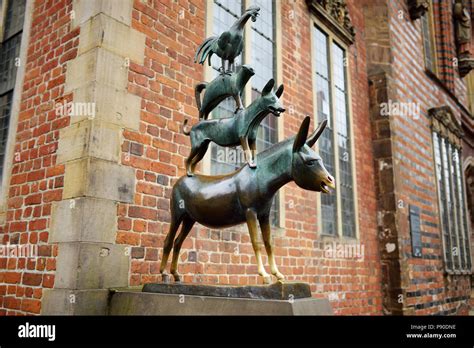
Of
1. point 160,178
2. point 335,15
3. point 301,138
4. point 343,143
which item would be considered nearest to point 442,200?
point 343,143

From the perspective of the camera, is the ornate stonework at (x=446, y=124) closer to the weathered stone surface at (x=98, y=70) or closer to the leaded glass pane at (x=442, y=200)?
the leaded glass pane at (x=442, y=200)

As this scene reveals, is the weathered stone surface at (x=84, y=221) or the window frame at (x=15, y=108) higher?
the window frame at (x=15, y=108)

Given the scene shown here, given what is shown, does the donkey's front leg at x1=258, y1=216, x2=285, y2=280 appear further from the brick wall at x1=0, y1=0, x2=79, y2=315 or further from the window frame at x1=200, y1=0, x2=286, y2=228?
the window frame at x1=200, y1=0, x2=286, y2=228

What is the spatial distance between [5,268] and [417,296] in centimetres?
714

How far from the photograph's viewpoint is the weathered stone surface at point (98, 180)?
345cm

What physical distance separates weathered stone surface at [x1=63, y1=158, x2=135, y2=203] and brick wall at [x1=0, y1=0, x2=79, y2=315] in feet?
0.66

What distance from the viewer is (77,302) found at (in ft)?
10.6

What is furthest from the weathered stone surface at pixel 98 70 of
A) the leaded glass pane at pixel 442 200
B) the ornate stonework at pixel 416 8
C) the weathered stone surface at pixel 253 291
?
the ornate stonework at pixel 416 8

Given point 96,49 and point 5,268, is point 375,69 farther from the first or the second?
point 5,268

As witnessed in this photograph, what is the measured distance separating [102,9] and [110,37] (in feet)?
0.83

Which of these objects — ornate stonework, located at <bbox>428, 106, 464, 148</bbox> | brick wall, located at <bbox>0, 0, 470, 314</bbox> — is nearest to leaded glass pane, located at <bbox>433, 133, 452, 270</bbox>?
ornate stonework, located at <bbox>428, 106, 464, 148</bbox>

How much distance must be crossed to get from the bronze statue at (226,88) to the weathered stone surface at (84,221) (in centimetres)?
115
